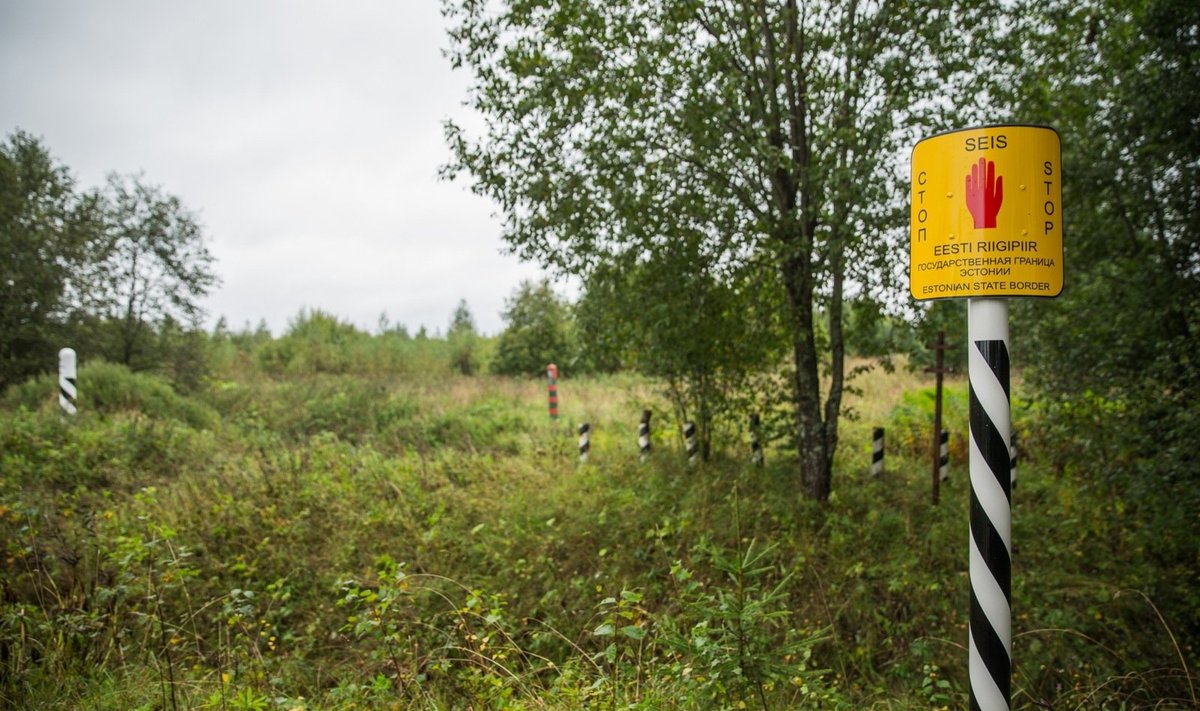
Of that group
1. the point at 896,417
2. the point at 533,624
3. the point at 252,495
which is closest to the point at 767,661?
the point at 533,624

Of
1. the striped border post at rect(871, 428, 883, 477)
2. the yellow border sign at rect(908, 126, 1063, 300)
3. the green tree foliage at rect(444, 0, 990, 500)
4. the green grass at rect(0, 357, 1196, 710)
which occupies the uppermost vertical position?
the green tree foliage at rect(444, 0, 990, 500)

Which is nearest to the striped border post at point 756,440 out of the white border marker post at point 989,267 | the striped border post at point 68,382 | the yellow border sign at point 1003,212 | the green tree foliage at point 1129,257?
the green tree foliage at point 1129,257

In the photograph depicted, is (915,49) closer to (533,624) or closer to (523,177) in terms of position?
(523,177)

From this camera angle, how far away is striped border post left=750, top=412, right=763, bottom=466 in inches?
304

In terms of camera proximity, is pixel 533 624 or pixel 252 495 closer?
pixel 533 624

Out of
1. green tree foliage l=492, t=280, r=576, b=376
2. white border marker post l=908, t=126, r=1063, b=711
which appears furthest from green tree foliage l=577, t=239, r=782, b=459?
green tree foliage l=492, t=280, r=576, b=376

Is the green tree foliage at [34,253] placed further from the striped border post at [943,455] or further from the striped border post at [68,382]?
the striped border post at [943,455]

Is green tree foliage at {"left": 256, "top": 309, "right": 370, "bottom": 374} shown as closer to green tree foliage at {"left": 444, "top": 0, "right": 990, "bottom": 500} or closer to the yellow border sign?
green tree foliage at {"left": 444, "top": 0, "right": 990, "bottom": 500}

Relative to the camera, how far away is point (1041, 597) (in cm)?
568

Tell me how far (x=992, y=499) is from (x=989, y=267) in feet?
2.76

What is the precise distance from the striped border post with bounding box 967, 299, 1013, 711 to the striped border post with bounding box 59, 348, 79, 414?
37.8 ft

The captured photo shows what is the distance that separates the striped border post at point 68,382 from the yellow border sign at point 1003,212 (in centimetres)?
1148

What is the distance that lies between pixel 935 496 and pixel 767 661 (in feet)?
16.6

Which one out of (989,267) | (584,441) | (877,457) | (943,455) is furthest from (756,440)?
(989,267)
